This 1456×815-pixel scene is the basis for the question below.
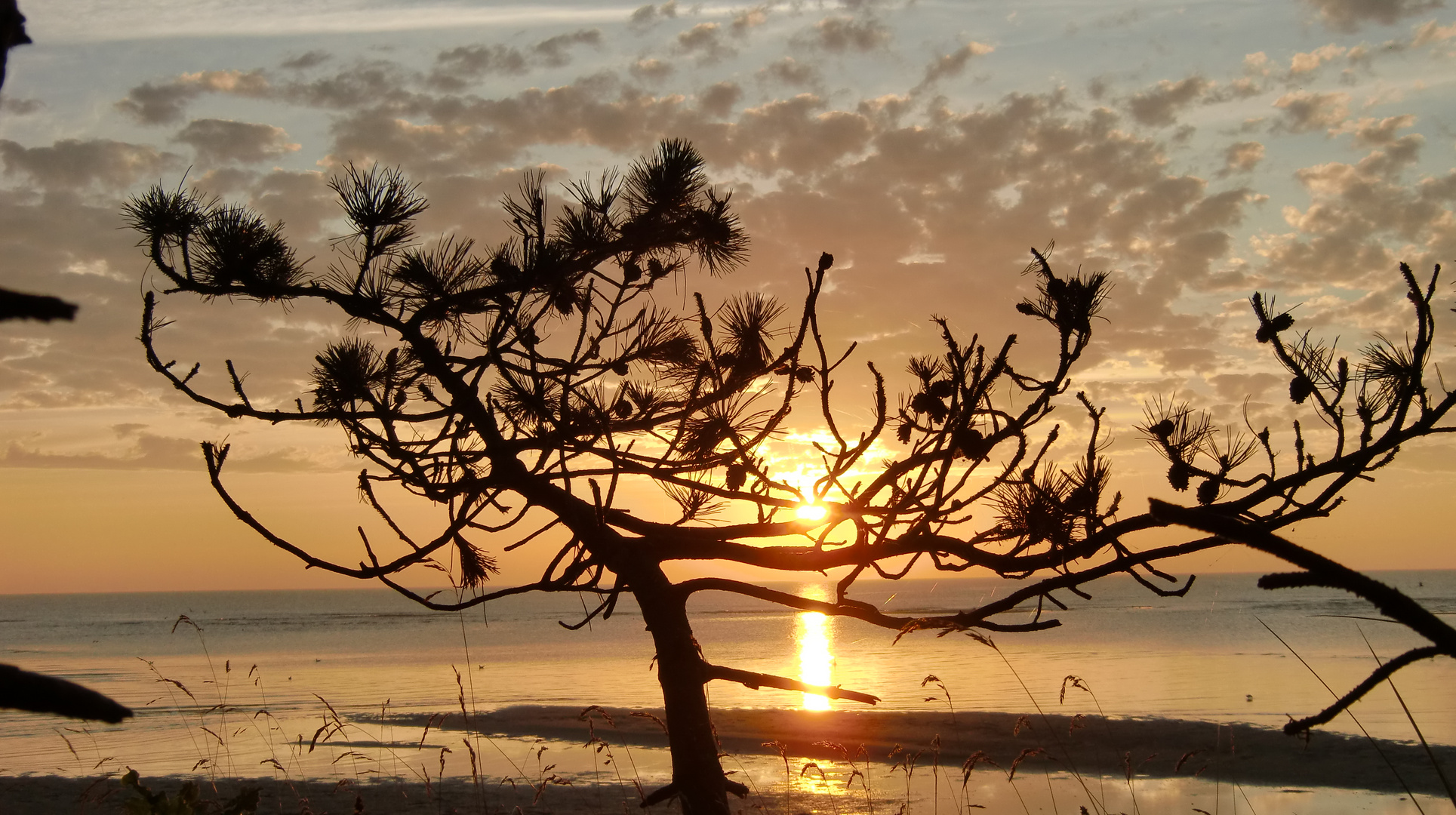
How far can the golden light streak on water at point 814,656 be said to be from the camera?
21.3m

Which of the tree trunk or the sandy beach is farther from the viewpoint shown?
the sandy beach

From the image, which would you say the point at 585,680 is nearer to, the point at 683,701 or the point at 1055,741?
the point at 1055,741

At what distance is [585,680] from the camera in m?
27.9

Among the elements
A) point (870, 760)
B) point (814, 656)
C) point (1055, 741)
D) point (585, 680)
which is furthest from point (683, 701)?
point (814, 656)

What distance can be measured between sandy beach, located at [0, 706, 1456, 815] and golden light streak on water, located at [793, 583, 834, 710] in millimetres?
1178

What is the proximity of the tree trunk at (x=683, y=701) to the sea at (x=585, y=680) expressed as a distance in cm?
26

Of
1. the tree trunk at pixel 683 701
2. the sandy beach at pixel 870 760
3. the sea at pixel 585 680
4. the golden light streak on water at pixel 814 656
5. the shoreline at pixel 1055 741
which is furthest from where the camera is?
the golden light streak on water at pixel 814 656

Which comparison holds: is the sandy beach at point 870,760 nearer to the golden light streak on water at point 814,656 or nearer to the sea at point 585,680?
the sea at point 585,680

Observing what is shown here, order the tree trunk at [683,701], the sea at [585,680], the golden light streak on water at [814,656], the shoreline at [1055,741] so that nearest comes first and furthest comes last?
the tree trunk at [683,701] < the shoreline at [1055,741] < the sea at [585,680] < the golden light streak on water at [814,656]

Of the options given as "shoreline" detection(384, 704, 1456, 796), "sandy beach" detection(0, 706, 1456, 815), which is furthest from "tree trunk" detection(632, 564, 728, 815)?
"shoreline" detection(384, 704, 1456, 796)

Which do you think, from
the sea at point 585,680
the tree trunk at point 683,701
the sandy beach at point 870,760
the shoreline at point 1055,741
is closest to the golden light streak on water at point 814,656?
the sea at point 585,680

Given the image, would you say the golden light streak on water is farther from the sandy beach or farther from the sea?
the sandy beach

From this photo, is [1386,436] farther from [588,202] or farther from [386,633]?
[386,633]

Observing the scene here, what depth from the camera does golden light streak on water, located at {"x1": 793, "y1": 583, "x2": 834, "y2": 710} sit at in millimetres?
21312
